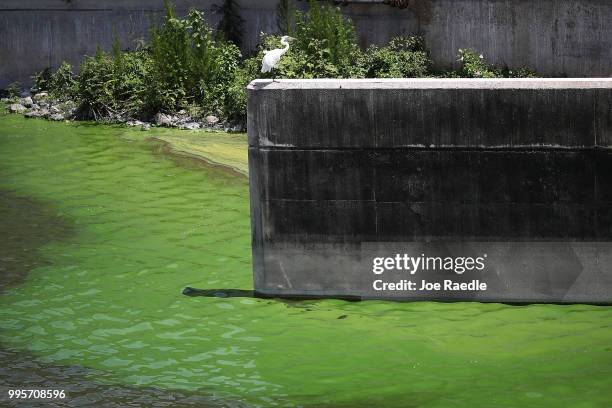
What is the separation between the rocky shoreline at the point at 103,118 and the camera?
1758 cm

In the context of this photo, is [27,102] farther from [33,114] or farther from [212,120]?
[212,120]

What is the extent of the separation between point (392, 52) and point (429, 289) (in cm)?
875

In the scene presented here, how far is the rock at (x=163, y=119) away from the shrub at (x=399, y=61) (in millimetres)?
3356

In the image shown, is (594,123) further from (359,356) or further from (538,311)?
(359,356)

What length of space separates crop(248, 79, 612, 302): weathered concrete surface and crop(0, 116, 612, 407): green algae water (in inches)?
12.9

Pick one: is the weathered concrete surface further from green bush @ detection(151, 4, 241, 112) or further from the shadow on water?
green bush @ detection(151, 4, 241, 112)

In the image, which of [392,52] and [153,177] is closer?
[153,177]

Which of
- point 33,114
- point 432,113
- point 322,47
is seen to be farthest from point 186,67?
point 432,113

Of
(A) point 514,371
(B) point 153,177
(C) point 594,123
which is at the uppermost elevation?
(C) point 594,123

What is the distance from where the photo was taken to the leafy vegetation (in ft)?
57.8

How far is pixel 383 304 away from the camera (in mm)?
9883

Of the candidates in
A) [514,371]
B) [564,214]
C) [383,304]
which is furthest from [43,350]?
[564,214]

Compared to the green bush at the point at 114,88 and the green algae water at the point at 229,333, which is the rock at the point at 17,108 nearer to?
the green bush at the point at 114,88

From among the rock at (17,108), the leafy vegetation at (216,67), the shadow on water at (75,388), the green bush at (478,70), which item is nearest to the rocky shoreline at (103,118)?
the rock at (17,108)
